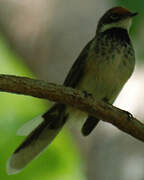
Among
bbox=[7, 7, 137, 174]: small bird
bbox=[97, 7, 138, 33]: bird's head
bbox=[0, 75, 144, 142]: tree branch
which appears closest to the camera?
bbox=[0, 75, 144, 142]: tree branch

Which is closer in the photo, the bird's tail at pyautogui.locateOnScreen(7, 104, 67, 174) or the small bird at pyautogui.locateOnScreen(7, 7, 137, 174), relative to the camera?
the bird's tail at pyautogui.locateOnScreen(7, 104, 67, 174)

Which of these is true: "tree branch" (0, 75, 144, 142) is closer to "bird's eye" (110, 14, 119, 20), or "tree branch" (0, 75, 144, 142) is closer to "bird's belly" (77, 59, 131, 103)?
"bird's belly" (77, 59, 131, 103)

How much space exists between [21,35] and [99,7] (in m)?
0.95

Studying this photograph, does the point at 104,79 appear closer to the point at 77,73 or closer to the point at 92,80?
the point at 92,80

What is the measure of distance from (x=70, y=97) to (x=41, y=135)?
1.17 m

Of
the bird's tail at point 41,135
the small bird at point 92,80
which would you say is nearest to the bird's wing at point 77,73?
the small bird at point 92,80

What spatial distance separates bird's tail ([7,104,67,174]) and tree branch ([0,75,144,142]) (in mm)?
786

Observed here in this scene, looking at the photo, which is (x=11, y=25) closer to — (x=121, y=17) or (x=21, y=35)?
(x=21, y=35)

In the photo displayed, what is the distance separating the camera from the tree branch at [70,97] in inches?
127

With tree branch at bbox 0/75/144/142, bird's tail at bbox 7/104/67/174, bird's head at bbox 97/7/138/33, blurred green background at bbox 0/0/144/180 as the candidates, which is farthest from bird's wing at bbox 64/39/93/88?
tree branch at bbox 0/75/144/142

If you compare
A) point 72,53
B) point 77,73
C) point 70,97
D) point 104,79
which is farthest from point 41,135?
point 72,53

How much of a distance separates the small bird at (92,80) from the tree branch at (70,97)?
2.64 feet

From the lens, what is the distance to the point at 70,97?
3.32m

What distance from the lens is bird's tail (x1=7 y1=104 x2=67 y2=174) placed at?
411 centimetres
